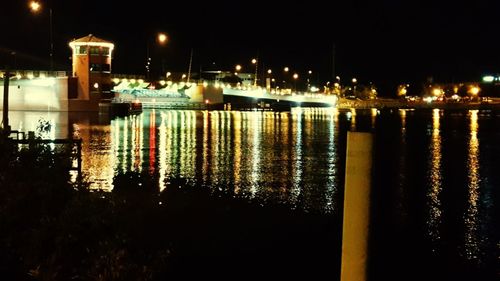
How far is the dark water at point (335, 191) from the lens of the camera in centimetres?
1006

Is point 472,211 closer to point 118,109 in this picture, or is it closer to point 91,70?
point 118,109

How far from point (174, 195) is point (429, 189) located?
22.6 feet

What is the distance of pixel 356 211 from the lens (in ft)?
14.1

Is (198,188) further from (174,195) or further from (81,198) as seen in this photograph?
(81,198)

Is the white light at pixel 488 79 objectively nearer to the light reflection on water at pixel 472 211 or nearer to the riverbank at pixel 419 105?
the riverbank at pixel 419 105

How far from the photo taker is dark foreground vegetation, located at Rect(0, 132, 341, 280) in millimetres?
7035

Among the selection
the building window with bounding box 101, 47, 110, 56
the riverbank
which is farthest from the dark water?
the riverbank

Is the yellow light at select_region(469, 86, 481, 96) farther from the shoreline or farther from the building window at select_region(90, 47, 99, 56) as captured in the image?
the building window at select_region(90, 47, 99, 56)

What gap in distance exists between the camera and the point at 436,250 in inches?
435

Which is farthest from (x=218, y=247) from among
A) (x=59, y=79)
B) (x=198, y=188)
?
(x=59, y=79)

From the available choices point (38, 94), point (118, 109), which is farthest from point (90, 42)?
point (118, 109)

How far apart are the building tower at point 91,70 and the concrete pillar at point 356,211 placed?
74568 millimetres

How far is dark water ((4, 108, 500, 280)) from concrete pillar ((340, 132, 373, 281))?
0.27ft

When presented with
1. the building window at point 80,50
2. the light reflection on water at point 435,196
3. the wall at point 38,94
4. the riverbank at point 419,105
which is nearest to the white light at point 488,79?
the riverbank at point 419,105
